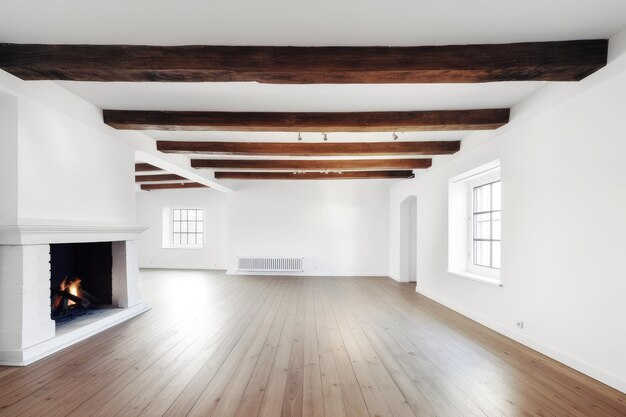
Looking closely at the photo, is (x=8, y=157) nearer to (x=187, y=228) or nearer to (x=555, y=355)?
(x=555, y=355)

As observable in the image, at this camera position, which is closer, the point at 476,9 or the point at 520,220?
the point at 476,9

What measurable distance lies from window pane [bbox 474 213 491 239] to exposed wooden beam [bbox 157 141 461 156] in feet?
3.84

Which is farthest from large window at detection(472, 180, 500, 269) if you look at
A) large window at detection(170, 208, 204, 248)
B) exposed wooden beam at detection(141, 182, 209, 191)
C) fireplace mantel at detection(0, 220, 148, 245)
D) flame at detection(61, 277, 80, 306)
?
large window at detection(170, 208, 204, 248)

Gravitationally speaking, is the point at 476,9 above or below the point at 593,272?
above

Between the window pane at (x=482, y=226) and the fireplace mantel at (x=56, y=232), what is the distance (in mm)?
5468

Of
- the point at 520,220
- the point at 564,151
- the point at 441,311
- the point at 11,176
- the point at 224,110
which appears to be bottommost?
the point at 441,311

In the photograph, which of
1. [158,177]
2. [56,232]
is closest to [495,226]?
[56,232]

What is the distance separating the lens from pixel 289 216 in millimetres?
9055

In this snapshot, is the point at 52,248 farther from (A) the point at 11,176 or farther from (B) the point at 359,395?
(B) the point at 359,395

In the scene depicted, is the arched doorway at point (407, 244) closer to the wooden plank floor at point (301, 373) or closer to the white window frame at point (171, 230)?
the wooden plank floor at point (301, 373)

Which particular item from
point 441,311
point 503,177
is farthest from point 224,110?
point 441,311

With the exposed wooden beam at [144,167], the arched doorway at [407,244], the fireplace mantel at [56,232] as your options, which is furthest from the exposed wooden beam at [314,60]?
the arched doorway at [407,244]

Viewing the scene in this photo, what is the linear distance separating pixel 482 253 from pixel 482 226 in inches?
17.2

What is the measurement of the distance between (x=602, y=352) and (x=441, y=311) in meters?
2.53
